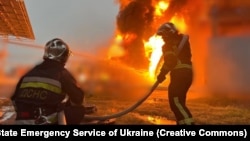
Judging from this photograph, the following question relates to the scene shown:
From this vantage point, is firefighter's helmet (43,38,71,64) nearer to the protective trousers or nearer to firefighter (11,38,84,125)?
firefighter (11,38,84,125)

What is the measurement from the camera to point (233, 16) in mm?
16234

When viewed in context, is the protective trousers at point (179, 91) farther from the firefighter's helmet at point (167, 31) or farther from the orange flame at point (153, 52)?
the orange flame at point (153, 52)

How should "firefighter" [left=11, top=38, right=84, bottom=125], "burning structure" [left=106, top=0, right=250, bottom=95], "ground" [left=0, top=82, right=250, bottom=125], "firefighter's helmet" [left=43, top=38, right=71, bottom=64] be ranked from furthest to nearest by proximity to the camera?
"burning structure" [left=106, top=0, right=250, bottom=95]
"ground" [left=0, top=82, right=250, bottom=125]
"firefighter's helmet" [left=43, top=38, right=71, bottom=64]
"firefighter" [left=11, top=38, right=84, bottom=125]

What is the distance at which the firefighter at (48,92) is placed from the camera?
4.43 metres

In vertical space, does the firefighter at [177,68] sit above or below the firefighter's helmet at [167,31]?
below

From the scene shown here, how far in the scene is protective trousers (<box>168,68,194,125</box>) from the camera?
646 centimetres

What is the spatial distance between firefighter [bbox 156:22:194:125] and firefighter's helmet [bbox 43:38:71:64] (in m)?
2.42

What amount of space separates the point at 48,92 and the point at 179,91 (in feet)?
9.89

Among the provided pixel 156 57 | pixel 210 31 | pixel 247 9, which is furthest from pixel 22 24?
pixel 247 9

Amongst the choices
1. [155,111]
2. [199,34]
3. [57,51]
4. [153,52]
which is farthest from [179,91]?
[199,34]

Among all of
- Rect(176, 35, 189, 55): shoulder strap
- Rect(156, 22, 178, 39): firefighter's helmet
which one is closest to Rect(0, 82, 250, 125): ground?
Rect(176, 35, 189, 55): shoulder strap

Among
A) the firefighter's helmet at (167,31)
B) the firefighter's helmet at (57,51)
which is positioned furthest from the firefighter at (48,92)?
the firefighter's helmet at (167,31)

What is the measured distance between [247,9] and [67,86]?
13338 millimetres

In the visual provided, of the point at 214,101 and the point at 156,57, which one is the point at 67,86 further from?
→ the point at 156,57
